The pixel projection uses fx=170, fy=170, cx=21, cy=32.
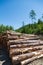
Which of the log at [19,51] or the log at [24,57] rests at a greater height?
the log at [19,51]

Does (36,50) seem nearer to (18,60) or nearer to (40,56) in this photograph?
(40,56)

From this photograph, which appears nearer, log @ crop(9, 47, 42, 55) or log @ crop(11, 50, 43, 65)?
log @ crop(11, 50, 43, 65)

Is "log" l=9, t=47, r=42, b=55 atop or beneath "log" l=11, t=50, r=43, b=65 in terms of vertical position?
atop

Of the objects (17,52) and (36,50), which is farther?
(36,50)

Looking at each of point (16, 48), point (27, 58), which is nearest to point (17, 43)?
point (16, 48)

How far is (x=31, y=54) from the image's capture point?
6.20 m

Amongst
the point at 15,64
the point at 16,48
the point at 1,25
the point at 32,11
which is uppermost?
the point at 32,11

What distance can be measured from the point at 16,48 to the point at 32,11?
24.6 metres

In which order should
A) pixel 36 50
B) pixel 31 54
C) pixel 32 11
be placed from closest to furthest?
pixel 31 54 < pixel 36 50 < pixel 32 11

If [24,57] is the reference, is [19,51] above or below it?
above

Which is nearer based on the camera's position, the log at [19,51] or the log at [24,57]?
the log at [24,57]

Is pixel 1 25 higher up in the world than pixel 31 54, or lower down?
higher up

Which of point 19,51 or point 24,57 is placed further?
point 19,51

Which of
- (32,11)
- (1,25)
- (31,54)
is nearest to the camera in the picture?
(31,54)
